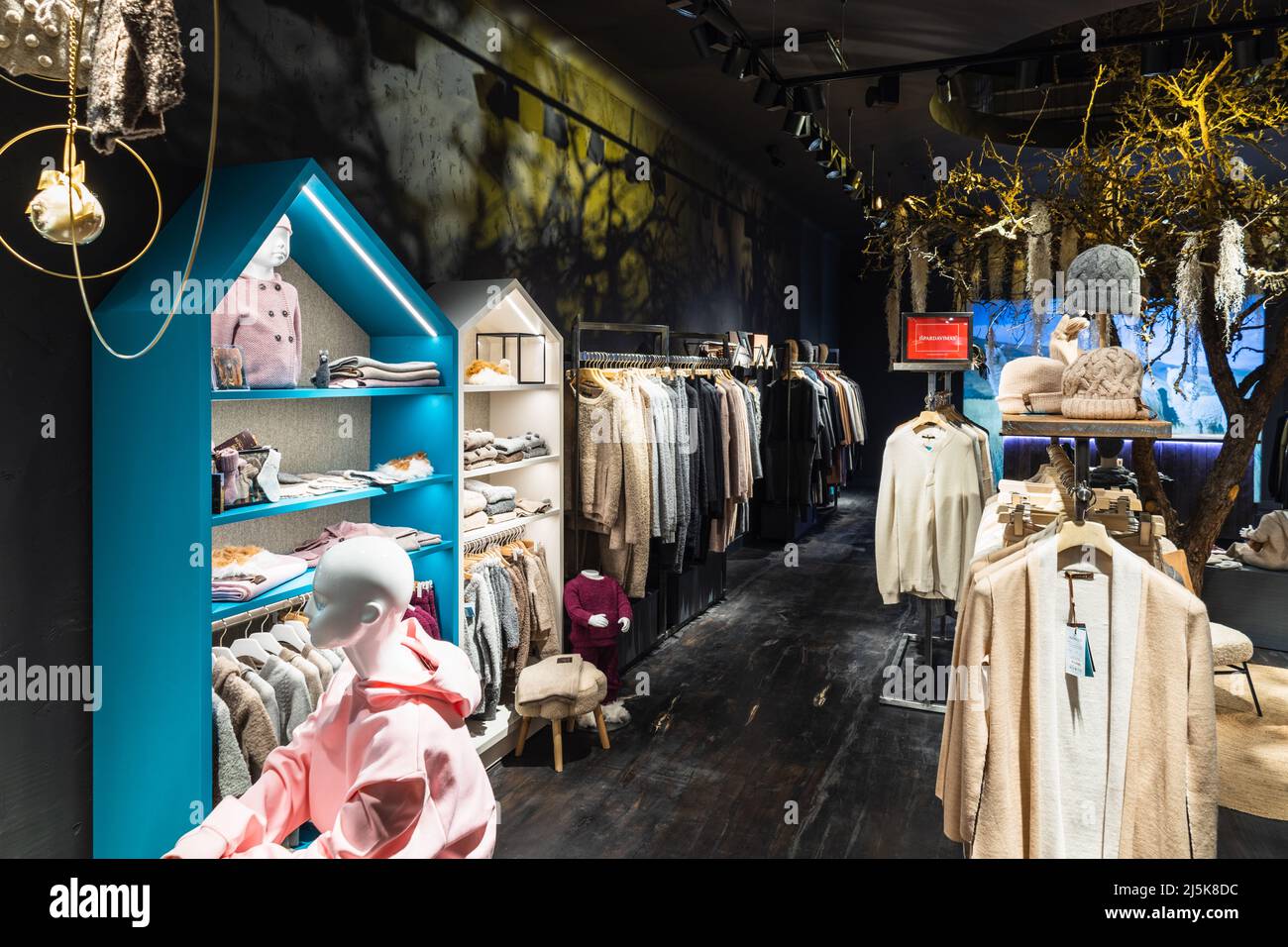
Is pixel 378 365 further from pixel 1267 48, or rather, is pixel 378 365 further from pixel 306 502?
pixel 1267 48

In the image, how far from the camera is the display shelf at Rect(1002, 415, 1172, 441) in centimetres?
211

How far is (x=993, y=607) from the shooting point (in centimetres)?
212

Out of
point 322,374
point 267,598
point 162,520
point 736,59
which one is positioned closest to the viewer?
point 162,520

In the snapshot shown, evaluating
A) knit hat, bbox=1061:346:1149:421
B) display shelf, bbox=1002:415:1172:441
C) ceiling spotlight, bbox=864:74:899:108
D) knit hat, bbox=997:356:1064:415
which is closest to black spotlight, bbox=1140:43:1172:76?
ceiling spotlight, bbox=864:74:899:108

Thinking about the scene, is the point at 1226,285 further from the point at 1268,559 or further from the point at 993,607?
the point at 1268,559

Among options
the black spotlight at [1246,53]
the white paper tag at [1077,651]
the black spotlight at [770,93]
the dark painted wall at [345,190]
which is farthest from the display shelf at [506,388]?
the black spotlight at [1246,53]

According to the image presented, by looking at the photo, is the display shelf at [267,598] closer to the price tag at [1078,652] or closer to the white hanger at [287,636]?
the white hanger at [287,636]

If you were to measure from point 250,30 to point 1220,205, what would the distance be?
3.85m

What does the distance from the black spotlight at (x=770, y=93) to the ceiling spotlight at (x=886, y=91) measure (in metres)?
0.61

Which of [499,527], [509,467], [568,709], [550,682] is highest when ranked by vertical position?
[509,467]

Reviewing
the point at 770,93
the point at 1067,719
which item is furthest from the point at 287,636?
the point at 770,93

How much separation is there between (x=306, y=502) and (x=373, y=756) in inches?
62.4

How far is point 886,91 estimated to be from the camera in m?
5.23

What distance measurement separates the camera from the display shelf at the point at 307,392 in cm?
250
